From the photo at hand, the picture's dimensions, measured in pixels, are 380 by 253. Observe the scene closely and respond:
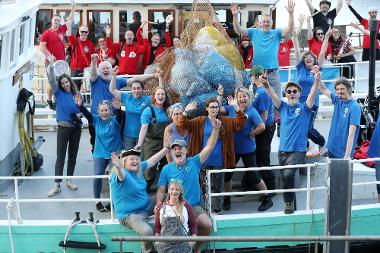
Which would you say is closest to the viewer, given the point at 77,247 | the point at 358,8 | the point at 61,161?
the point at 77,247

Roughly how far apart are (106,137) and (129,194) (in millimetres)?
1388

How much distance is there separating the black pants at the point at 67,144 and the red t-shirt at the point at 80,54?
12.8 ft

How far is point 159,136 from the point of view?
1154cm

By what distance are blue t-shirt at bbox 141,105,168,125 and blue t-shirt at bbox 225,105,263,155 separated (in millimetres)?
886

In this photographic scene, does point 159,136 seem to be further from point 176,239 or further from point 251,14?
point 251,14

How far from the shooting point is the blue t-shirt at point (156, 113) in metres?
11.4

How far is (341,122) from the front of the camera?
1127 centimetres

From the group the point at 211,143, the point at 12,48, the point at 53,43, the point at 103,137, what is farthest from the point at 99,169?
the point at 53,43

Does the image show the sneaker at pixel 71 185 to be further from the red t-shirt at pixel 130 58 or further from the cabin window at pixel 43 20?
the cabin window at pixel 43 20

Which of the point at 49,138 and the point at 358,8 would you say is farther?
the point at 358,8

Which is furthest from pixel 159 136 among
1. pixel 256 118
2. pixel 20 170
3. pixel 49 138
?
pixel 49 138

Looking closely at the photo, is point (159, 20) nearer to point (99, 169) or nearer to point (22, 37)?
point (22, 37)

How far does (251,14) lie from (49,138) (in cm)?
476

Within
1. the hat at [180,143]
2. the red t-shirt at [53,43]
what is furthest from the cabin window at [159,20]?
the hat at [180,143]
